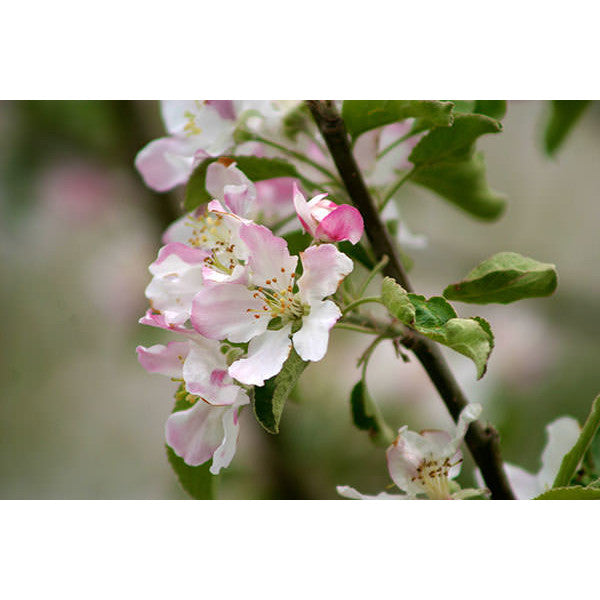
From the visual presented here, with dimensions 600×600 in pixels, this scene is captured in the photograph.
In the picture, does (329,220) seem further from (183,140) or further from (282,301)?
(183,140)

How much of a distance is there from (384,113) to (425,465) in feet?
0.86

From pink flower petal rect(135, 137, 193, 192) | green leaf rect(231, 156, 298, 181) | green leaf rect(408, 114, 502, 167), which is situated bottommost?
green leaf rect(408, 114, 502, 167)

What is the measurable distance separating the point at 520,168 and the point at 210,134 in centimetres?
151

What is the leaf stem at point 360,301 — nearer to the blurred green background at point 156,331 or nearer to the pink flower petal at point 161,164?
the pink flower petal at point 161,164

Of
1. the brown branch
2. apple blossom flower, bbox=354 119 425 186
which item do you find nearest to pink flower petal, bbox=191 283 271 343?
the brown branch

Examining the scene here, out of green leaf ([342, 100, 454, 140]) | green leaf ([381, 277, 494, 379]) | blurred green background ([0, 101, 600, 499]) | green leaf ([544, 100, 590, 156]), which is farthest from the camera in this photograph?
blurred green background ([0, 101, 600, 499])

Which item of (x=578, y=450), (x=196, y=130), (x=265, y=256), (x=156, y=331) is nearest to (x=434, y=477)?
(x=578, y=450)

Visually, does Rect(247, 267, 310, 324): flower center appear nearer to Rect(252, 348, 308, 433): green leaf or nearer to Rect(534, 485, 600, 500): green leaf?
Rect(252, 348, 308, 433): green leaf

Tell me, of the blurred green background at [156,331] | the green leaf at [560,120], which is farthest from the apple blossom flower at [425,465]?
the blurred green background at [156,331]

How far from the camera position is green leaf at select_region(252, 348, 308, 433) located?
478mm

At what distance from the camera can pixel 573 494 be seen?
20.8 inches

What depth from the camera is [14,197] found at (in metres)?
1.74

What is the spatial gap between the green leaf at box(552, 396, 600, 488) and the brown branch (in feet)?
0.14

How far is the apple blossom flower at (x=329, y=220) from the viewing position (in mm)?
501
